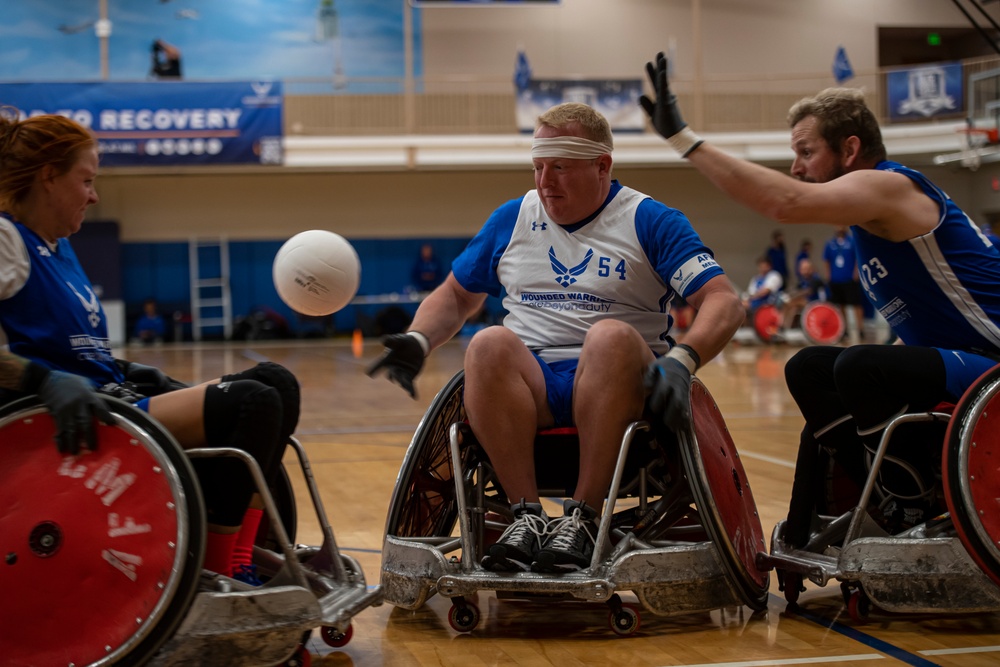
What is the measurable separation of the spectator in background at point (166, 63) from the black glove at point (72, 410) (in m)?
19.1

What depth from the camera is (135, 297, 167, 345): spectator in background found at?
20.8 meters

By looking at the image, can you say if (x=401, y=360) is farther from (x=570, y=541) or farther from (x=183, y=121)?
(x=183, y=121)

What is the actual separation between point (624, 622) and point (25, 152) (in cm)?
190

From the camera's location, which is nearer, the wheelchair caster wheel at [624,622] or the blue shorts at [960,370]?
the wheelchair caster wheel at [624,622]

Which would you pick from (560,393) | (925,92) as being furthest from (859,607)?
(925,92)

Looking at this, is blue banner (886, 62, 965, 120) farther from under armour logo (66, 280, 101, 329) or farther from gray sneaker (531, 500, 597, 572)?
under armour logo (66, 280, 101, 329)

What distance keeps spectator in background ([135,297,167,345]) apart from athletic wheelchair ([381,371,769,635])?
1836 centimetres

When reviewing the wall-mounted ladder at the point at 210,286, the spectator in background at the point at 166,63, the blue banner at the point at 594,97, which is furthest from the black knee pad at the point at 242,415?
the wall-mounted ladder at the point at 210,286

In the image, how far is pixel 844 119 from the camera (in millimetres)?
3240

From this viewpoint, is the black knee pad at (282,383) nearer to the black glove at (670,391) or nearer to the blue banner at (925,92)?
the black glove at (670,391)

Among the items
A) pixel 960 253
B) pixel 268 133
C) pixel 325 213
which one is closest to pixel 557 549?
pixel 960 253

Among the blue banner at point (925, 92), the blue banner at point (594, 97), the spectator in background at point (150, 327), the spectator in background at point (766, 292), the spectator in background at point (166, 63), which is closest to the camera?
the spectator in background at point (766, 292)

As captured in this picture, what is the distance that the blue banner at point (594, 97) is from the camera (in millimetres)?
20312

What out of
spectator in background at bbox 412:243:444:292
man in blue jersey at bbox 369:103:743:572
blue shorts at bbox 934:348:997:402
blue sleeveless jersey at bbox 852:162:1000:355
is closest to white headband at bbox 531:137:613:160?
man in blue jersey at bbox 369:103:743:572
